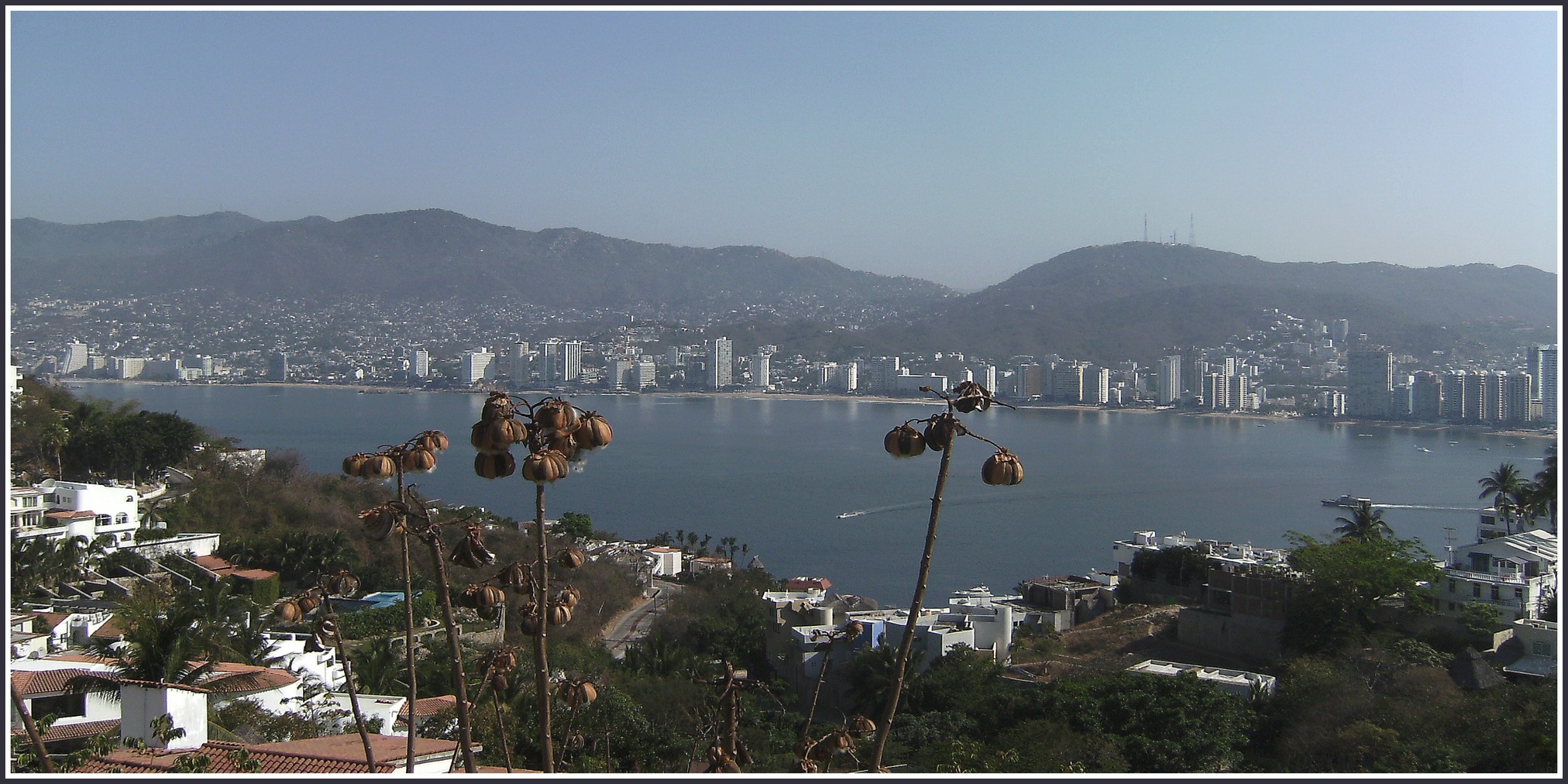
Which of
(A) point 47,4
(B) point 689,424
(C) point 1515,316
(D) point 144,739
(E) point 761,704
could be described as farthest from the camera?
(C) point 1515,316

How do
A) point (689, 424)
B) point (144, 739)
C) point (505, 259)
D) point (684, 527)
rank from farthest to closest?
point (505, 259) < point (689, 424) < point (684, 527) < point (144, 739)

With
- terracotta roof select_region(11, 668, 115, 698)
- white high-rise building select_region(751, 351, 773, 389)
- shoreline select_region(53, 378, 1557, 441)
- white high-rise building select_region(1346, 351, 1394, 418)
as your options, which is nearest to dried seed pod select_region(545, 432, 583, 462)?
Answer: terracotta roof select_region(11, 668, 115, 698)

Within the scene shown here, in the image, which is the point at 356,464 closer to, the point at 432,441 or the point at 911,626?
the point at 432,441

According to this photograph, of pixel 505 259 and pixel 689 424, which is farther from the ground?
pixel 505 259

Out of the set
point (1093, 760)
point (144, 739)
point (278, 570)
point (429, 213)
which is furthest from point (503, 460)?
point (429, 213)

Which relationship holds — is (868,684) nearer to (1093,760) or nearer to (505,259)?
(1093,760)

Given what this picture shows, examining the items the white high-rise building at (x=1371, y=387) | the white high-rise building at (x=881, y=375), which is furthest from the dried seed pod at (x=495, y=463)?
the white high-rise building at (x=881, y=375)
